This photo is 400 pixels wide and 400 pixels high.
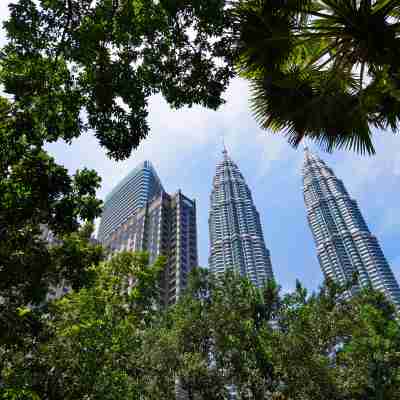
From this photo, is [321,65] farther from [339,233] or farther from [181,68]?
[339,233]

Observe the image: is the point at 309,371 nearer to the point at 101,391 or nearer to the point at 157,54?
the point at 101,391

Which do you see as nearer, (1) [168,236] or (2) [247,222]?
(1) [168,236]

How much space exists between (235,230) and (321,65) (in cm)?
14760

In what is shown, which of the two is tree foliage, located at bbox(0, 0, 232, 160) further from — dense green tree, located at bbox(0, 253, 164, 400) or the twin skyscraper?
the twin skyscraper

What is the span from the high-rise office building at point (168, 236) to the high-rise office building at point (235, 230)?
31771 millimetres

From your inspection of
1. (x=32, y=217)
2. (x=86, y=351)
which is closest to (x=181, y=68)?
(x=32, y=217)

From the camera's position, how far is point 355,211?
148 meters

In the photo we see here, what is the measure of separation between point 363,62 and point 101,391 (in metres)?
11.5

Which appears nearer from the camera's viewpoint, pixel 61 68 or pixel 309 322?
pixel 61 68

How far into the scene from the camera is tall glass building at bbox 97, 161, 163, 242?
159750 mm

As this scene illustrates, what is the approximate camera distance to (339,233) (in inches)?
5782

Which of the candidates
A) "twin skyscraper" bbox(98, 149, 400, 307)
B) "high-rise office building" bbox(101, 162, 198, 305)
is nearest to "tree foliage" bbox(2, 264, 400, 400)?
"high-rise office building" bbox(101, 162, 198, 305)

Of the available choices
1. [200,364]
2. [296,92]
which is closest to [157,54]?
[296,92]

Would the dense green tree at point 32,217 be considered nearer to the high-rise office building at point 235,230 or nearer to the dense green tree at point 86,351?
the dense green tree at point 86,351
